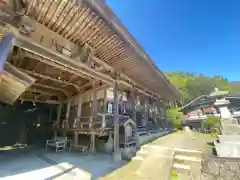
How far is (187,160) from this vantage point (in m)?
5.06

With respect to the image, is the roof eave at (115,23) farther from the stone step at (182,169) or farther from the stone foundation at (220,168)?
the stone foundation at (220,168)

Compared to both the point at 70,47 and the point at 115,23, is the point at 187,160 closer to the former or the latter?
the point at 115,23

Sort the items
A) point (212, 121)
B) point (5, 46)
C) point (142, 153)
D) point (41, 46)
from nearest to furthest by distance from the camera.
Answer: point (5, 46) → point (41, 46) → point (142, 153) → point (212, 121)

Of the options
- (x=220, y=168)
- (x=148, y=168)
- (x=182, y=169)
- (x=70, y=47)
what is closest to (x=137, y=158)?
(x=148, y=168)

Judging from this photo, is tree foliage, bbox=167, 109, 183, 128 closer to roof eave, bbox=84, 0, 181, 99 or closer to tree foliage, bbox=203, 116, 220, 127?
tree foliage, bbox=203, 116, 220, 127

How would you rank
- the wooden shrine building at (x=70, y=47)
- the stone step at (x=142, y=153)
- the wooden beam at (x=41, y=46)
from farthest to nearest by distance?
the stone step at (x=142, y=153)
the wooden beam at (x=41, y=46)
the wooden shrine building at (x=70, y=47)

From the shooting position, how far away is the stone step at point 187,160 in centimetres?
490

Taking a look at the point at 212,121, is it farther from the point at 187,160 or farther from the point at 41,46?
the point at 41,46

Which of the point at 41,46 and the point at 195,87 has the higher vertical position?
the point at 195,87

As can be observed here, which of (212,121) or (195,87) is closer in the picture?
(212,121)

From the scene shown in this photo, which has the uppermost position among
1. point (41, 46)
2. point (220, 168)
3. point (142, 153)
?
point (41, 46)

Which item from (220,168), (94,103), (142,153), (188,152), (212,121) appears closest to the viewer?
(220,168)

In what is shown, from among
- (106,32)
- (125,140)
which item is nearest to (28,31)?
(106,32)

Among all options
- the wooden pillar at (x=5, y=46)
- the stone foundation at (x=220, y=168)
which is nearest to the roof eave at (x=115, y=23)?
the wooden pillar at (x=5, y=46)
